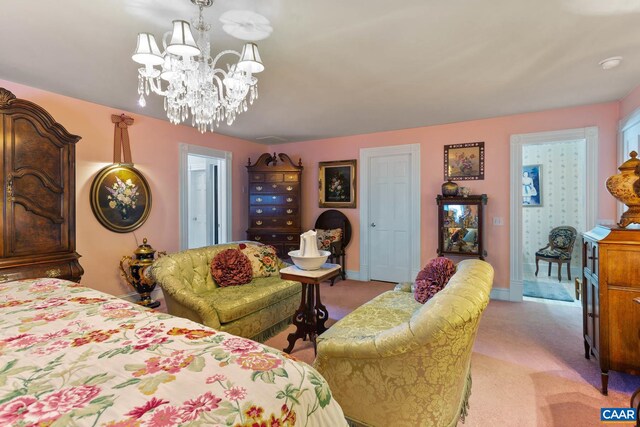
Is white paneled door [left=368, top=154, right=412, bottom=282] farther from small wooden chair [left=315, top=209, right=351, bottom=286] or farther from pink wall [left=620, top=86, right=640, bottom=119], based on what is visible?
pink wall [left=620, top=86, right=640, bottom=119]

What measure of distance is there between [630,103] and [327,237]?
3822mm

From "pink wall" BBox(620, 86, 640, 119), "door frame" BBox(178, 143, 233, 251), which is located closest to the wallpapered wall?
"pink wall" BBox(620, 86, 640, 119)

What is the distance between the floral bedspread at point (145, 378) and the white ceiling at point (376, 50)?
1760mm

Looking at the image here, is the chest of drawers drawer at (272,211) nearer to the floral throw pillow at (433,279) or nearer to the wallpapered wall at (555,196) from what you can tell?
the floral throw pillow at (433,279)

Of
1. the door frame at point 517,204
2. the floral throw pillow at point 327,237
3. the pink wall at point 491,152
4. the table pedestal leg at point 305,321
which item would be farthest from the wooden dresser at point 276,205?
the door frame at point 517,204

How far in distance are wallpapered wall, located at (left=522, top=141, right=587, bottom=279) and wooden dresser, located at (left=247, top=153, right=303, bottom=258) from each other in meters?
4.20

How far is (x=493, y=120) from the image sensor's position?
4070 mm

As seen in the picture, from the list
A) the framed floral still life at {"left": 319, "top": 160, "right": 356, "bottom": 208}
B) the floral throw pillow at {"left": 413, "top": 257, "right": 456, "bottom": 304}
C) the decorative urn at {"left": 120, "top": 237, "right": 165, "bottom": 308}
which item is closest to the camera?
the floral throw pillow at {"left": 413, "top": 257, "right": 456, "bottom": 304}

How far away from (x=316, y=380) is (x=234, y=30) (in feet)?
6.92

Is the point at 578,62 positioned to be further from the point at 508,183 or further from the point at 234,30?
the point at 234,30

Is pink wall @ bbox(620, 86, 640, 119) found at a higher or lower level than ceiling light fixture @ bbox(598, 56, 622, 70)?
lower

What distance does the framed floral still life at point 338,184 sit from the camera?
16.9 feet

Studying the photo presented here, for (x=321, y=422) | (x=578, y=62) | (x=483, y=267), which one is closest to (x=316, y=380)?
(x=321, y=422)

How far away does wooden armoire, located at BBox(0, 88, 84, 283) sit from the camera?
2.47 meters
